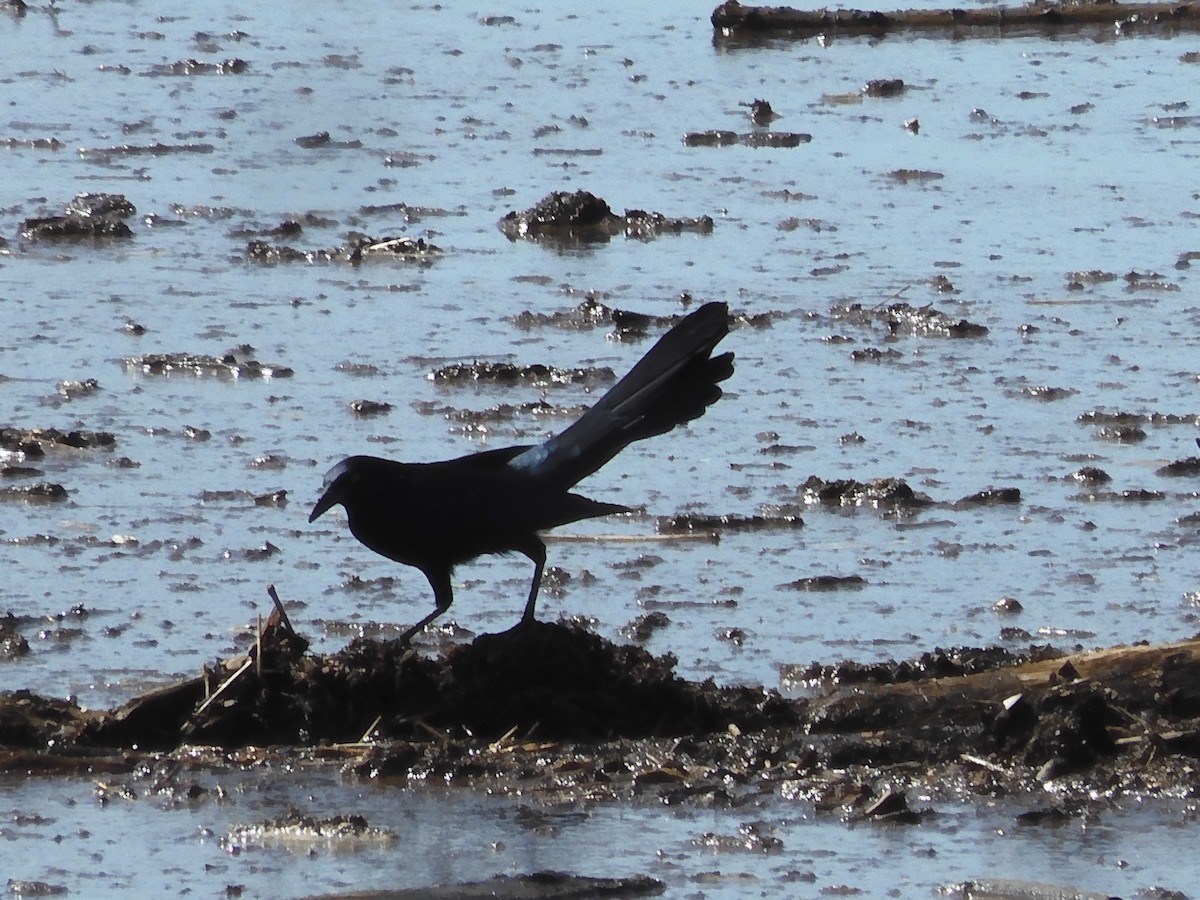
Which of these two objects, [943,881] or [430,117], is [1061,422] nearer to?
[943,881]

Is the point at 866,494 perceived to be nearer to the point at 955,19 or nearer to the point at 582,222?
the point at 582,222

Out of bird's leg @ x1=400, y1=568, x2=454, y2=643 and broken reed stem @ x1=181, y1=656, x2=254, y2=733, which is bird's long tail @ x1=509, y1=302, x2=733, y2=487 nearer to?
bird's leg @ x1=400, y1=568, x2=454, y2=643

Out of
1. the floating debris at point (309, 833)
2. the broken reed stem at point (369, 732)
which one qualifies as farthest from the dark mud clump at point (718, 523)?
the floating debris at point (309, 833)

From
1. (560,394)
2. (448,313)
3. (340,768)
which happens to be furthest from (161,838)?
(448,313)

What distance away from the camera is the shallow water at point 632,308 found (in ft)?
22.4

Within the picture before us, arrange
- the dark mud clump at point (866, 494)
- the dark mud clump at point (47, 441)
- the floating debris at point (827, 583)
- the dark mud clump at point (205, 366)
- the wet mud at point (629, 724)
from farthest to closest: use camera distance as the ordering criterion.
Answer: the dark mud clump at point (205, 366), the dark mud clump at point (47, 441), the dark mud clump at point (866, 494), the floating debris at point (827, 583), the wet mud at point (629, 724)

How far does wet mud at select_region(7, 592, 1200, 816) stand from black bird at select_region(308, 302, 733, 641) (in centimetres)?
25

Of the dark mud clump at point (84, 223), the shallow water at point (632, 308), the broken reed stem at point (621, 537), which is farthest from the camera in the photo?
the dark mud clump at point (84, 223)

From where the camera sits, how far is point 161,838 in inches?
201

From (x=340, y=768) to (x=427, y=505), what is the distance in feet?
2.34

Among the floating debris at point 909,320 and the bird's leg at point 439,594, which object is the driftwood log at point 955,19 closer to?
the floating debris at point 909,320

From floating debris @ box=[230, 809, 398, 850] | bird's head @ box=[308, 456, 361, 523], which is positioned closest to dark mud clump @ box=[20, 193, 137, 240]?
bird's head @ box=[308, 456, 361, 523]

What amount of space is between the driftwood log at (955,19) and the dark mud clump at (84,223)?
19.3ft

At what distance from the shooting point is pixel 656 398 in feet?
20.4
